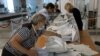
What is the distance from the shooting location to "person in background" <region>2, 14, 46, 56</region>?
150 cm

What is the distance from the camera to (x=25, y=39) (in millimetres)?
1577

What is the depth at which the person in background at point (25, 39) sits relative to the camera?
150 centimetres

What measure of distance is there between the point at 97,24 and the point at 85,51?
397 centimetres

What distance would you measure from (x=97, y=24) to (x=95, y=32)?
0.88 ft

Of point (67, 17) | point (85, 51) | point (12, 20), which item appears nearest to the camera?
point (85, 51)

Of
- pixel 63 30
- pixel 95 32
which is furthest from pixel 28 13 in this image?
pixel 63 30

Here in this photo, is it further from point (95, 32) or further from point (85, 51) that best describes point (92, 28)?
point (85, 51)

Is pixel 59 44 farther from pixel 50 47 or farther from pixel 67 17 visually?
pixel 67 17

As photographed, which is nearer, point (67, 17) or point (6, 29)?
point (67, 17)

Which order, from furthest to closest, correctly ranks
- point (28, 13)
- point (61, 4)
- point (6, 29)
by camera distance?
point (6, 29)
point (28, 13)
point (61, 4)

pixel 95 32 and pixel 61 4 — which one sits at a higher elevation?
pixel 61 4

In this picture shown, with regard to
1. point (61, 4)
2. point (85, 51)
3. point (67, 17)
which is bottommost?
point (85, 51)

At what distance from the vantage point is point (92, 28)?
17.3 ft

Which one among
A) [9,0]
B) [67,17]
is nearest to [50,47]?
[67,17]
